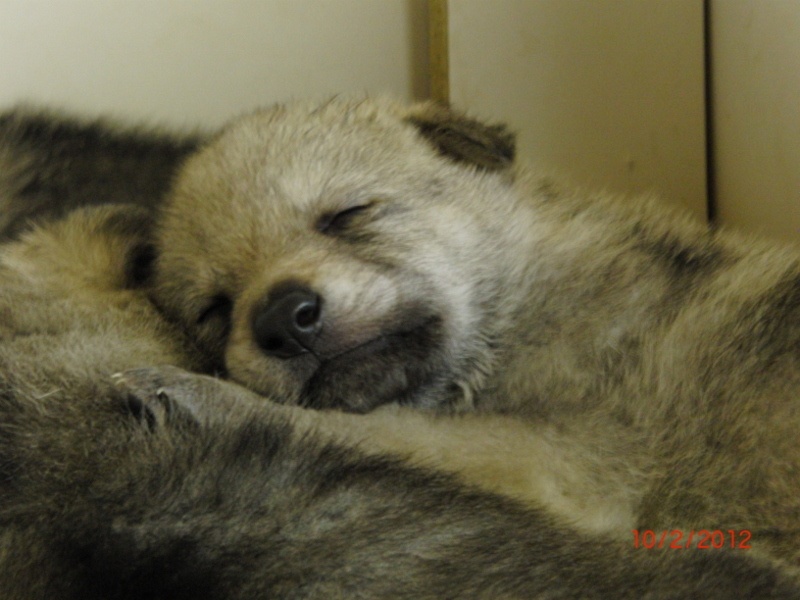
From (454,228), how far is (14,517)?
82 cm

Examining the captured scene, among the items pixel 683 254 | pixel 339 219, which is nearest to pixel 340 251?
pixel 339 219

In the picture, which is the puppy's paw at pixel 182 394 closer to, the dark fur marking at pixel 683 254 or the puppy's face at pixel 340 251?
the puppy's face at pixel 340 251

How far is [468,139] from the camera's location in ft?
5.89

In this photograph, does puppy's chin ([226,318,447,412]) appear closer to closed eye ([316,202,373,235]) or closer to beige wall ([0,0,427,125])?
closed eye ([316,202,373,235])

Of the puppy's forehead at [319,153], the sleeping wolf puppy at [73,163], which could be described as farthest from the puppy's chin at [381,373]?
the sleeping wolf puppy at [73,163]

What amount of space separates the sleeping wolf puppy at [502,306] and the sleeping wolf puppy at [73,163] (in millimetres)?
330

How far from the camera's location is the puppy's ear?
179cm

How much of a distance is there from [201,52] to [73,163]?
0.57 metres

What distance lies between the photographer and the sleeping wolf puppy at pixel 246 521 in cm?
105

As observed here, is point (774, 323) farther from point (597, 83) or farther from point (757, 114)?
point (597, 83)
